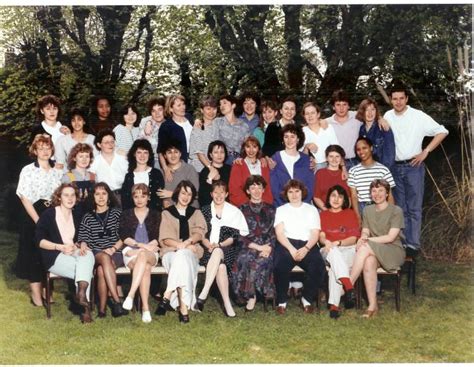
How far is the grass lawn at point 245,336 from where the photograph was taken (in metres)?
5.29

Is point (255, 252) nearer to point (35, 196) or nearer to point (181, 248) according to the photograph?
point (181, 248)

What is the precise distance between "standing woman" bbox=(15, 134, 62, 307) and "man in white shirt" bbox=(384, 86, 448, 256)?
2.97m

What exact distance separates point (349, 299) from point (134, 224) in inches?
74.3

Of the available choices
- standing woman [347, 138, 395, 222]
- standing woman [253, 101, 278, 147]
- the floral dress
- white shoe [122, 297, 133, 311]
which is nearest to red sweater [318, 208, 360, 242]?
standing woman [347, 138, 395, 222]

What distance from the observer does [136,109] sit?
20.2 feet

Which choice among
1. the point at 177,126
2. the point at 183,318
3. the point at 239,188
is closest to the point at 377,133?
the point at 239,188

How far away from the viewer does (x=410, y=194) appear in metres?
6.19

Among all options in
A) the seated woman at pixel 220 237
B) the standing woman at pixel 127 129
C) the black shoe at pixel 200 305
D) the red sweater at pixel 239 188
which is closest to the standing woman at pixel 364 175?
the red sweater at pixel 239 188

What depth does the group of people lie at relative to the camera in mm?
5750

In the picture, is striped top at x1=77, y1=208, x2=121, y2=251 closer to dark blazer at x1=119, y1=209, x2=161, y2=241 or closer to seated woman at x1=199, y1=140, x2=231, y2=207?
dark blazer at x1=119, y1=209, x2=161, y2=241

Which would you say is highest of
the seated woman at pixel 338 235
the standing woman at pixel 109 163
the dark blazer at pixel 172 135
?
the dark blazer at pixel 172 135

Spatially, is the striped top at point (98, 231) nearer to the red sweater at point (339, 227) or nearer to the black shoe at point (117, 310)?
the black shoe at point (117, 310)

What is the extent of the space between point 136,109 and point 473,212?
3.20m

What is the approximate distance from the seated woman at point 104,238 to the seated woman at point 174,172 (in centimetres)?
43
